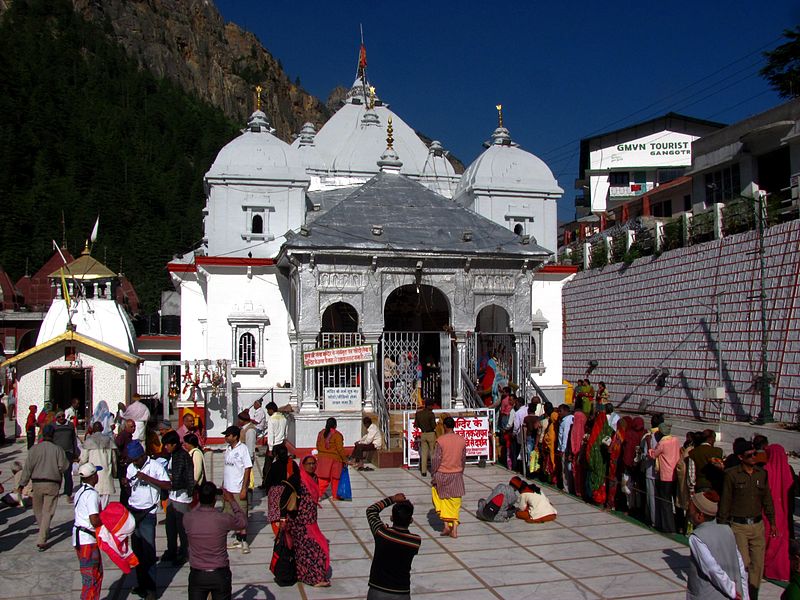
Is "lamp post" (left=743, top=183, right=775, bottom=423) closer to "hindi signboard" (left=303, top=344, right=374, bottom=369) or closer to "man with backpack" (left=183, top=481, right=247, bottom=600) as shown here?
"hindi signboard" (left=303, top=344, right=374, bottom=369)

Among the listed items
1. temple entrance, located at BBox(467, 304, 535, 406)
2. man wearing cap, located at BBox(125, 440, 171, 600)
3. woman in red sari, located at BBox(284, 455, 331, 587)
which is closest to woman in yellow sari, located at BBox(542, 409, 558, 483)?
temple entrance, located at BBox(467, 304, 535, 406)

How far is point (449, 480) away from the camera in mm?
10859

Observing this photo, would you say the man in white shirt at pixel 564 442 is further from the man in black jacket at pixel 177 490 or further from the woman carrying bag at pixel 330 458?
the man in black jacket at pixel 177 490

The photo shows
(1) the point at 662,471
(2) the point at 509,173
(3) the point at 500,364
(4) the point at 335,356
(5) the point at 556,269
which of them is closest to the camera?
(1) the point at 662,471

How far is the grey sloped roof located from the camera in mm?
18719

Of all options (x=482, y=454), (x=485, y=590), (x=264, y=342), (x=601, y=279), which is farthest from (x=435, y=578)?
(x=601, y=279)

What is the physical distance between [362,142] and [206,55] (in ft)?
425

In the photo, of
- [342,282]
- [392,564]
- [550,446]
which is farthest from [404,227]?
[392,564]

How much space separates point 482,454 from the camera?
54.0 ft

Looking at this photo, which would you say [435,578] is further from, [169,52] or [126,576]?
A: [169,52]

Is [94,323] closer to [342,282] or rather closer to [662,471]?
[342,282]

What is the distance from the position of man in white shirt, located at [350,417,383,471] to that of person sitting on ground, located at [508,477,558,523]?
4.66m

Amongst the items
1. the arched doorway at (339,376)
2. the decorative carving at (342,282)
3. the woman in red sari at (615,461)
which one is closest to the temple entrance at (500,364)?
the arched doorway at (339,376)

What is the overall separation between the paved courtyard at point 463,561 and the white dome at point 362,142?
16.0 meters
